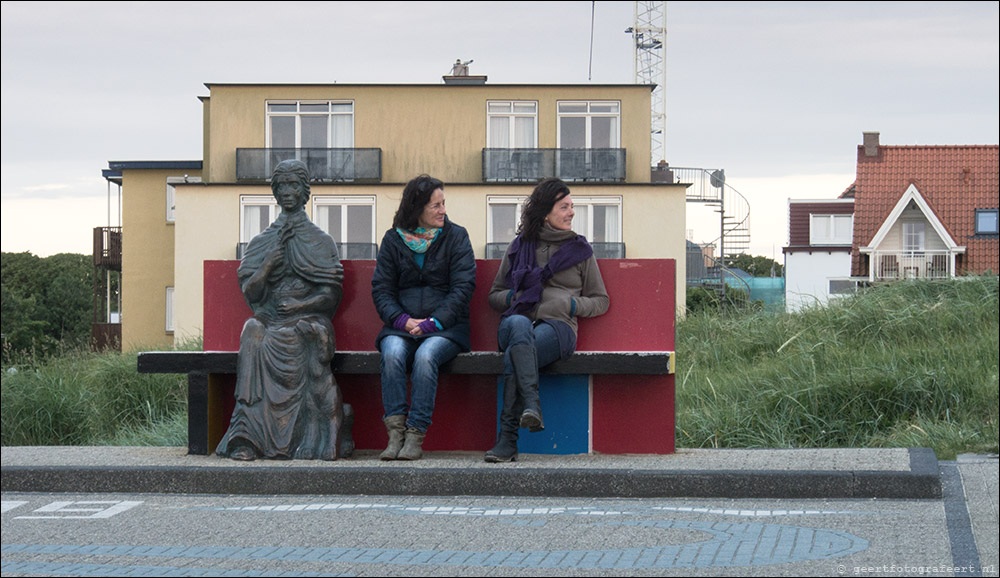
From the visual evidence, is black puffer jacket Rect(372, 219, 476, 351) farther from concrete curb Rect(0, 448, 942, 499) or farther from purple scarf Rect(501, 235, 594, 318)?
concrete curb Rect(0, 448, 942, 499)

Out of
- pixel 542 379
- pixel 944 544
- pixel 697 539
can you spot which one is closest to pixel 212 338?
pixel 542 379

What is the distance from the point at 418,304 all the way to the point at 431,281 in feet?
0.54

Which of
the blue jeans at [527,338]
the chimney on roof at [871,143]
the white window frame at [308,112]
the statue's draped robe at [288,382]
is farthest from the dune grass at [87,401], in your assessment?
the chimney on roof at [871,143]

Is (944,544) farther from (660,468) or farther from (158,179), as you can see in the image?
(158,179)

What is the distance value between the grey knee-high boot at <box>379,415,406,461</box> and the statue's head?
60.8 inches

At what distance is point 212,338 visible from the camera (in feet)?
26.6

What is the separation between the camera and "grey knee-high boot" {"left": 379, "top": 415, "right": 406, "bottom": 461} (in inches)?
289

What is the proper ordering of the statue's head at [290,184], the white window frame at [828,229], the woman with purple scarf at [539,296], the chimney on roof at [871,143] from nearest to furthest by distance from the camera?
1. the woman with purple scarf at [539,296]
2. the statue's head at [290,184]
3. the chimney on roof at [871,143]
4. the white window frame at [828,229]

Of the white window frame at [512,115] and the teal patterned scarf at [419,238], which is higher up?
the white window frame at [512,115]

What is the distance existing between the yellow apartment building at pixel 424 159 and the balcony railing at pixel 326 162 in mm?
30

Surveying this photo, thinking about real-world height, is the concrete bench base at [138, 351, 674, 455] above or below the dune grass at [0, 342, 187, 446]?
above

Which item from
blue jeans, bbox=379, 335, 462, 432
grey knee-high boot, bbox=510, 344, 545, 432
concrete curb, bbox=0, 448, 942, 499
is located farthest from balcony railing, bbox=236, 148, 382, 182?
concrete curb, bbox=0, 448, 942, 499

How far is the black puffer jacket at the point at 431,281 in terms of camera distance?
24.8 ft

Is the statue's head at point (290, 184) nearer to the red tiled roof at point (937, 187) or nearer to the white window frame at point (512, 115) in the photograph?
the white window frame at point (512, 115)
